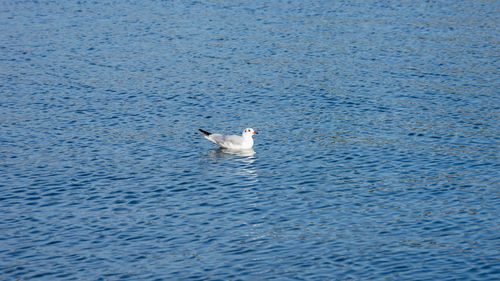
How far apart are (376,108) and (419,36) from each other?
66.0 ft

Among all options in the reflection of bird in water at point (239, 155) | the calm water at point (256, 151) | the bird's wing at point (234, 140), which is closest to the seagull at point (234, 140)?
the bird's wing at point (234, 140)

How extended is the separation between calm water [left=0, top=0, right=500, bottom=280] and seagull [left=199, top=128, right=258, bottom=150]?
58cm

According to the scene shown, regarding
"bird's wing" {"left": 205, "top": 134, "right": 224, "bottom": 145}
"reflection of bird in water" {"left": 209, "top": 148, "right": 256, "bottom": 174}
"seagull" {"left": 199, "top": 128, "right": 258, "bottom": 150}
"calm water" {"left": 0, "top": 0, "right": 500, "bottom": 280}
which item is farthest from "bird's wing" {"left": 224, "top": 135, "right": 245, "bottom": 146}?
"calm water" {"left": 0, "top": 0, "right": 500, "bottom": 280}

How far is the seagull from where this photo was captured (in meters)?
33.8

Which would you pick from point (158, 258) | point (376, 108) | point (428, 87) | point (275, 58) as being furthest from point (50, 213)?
point (275, 58)

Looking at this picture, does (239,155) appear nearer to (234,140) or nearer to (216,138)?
(234,140)

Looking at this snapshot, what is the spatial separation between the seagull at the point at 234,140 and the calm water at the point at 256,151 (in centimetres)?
58

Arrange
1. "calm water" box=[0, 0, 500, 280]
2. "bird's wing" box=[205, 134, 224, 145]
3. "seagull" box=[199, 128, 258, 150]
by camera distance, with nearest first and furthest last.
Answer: "calm water" box=[0, 0, 500, 280] → "seagull" box=[199, 128, 258, 150] → "bird's wing" box=[205, 134, 224, 145]

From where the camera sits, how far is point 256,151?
34.2 meters

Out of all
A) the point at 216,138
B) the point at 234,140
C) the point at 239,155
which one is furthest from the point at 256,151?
the point at 216,138

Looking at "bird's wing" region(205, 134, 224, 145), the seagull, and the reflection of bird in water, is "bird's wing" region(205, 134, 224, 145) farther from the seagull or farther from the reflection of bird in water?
the reflection of bird in water

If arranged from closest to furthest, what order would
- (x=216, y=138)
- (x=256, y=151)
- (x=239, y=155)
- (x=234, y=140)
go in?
(x=239, y=155)
(x=234, y=140)
(x=256, y=151)
(x=216, y=138)

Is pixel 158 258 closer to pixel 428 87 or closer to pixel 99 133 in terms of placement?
pixel 99 133

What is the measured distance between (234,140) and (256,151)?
3.96 ft
